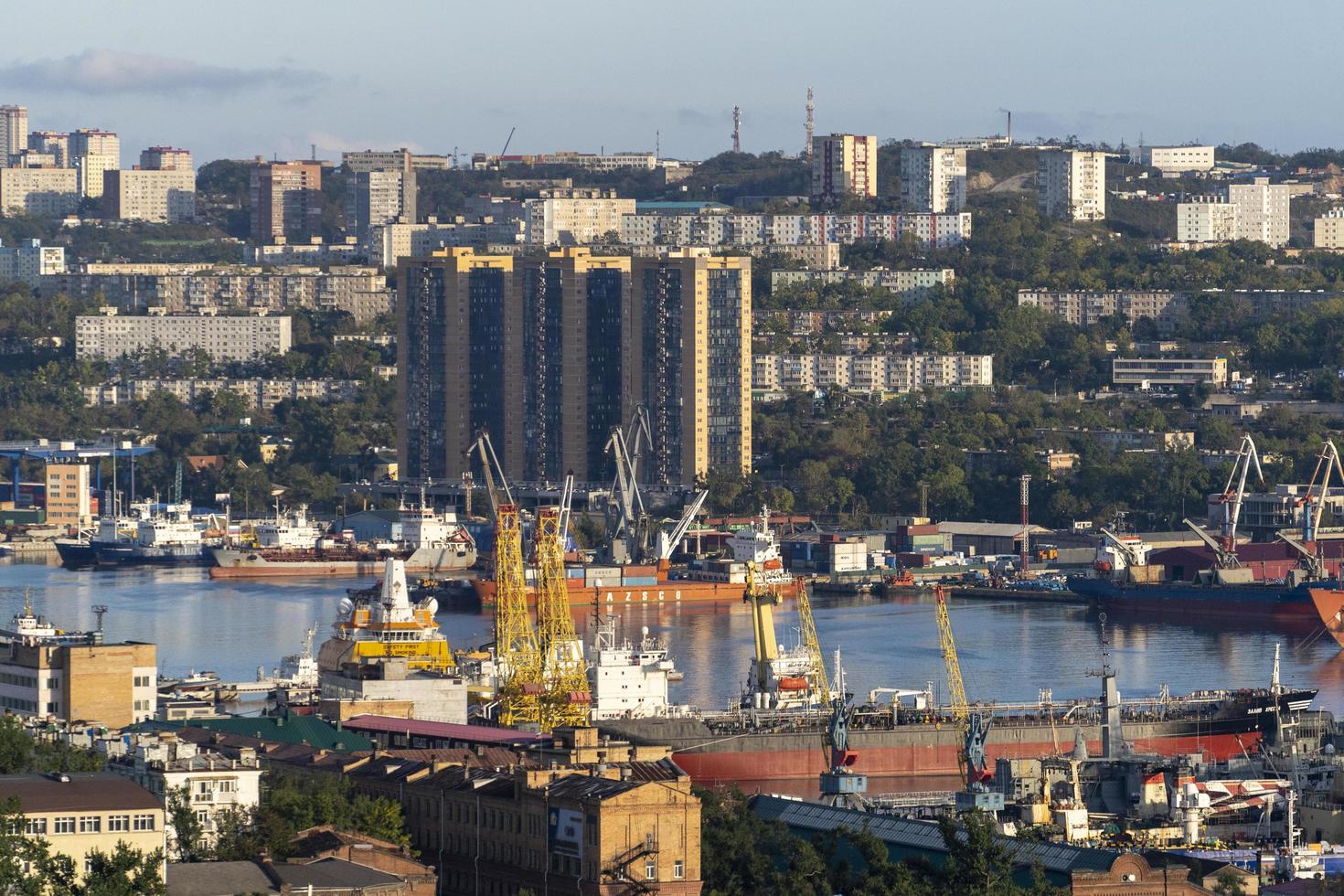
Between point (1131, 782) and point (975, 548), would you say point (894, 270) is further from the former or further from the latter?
point (1131, 782)

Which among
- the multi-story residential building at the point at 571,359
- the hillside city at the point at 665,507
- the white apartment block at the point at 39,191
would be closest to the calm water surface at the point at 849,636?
the hillside city at the point at 665,507

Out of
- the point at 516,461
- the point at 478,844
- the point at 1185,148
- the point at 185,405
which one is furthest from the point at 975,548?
the point at 1185,148

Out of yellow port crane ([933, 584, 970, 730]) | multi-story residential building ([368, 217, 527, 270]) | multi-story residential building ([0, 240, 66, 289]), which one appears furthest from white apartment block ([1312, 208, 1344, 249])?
yellow port crane ([933, 584, 970, 730])

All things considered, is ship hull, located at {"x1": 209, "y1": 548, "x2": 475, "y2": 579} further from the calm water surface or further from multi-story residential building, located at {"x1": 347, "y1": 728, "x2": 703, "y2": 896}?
multi-story residential building, located at {"x1": 347, "y1": 728, "x2": 703, "y2": 896}

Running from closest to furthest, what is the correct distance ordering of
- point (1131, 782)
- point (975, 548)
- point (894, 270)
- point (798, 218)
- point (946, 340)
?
point (1131, 782), point (975, 548), point (946, 340), point (894, 270), point (798, 218)

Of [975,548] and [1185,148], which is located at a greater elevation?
[1185,148]

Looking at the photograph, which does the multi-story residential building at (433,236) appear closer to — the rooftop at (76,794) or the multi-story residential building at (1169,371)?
the multi-story residential building at (1169,371)

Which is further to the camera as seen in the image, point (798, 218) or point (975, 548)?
point (798, 218)
